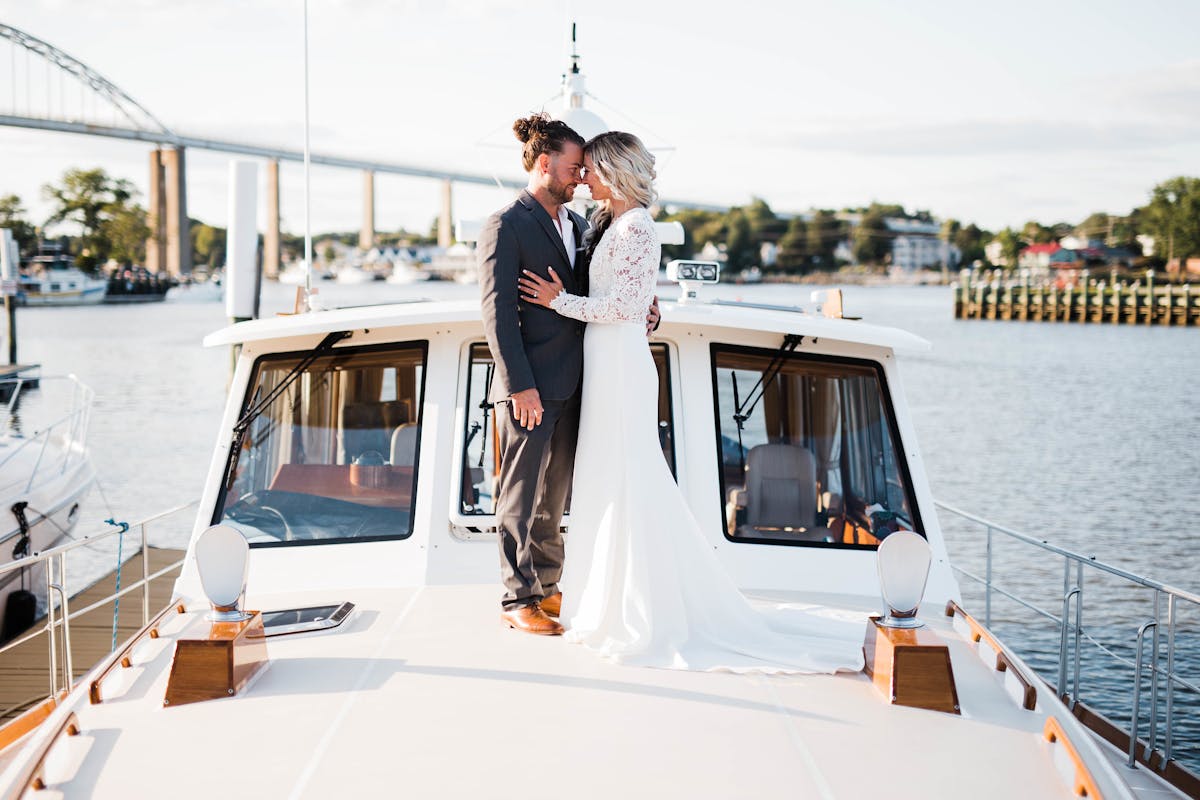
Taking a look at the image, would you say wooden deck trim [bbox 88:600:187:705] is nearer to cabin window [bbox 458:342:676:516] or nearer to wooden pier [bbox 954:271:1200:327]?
cabin window [bbox 458:342:676:516]

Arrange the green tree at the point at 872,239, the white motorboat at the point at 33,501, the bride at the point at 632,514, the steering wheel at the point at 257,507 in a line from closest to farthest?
the bride at the point at 632,514 < the steering wheel at the point at 257,507 < the white motorboat at the point at 33,501 < the green tree at the point at 872,239

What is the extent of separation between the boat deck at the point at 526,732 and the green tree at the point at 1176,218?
359 feet

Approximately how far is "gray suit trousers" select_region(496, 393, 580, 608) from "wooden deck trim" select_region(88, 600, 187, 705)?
120cm

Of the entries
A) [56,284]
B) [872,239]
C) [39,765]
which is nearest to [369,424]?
[39,765]

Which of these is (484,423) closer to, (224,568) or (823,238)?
(224,568)

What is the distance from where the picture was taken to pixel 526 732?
3148 millimetres

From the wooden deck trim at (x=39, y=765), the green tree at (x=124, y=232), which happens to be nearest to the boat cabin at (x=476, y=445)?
the wooden deck trim at (x=39, y=765)

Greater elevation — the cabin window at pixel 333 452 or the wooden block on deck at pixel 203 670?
the cabin window at pixel 333 452

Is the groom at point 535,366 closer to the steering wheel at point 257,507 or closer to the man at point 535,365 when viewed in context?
the man at point 535,365

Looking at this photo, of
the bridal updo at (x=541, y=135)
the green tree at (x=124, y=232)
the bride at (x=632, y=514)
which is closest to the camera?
the bride at (x=632, y=514)

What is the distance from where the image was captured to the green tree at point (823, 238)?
7069cm

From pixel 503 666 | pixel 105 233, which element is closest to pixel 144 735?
pixel 503 666

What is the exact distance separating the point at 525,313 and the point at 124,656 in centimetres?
171

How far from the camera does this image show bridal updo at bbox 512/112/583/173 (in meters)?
3.96
